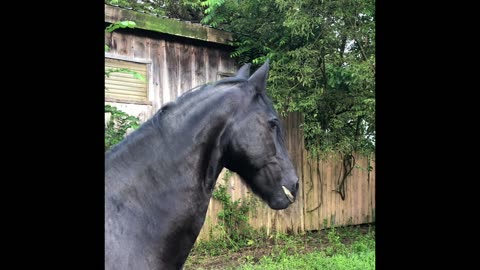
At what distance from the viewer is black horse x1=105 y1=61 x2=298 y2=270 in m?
1.63

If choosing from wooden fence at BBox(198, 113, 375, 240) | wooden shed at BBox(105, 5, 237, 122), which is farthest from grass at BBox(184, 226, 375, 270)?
wooden shed at BBox(105, 5, 237, 122)

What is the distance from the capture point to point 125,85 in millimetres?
5137

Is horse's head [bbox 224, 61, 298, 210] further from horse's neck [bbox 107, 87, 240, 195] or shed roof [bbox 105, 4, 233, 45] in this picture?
shed roof [bbox 105, 4, 233, 45]

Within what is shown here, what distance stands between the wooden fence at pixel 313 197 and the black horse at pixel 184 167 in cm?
408

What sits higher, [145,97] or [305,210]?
[145,97]

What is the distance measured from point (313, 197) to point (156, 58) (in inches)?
139

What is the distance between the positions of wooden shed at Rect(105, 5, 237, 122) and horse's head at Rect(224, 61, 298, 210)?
325 centimetres

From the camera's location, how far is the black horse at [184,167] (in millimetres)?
1635

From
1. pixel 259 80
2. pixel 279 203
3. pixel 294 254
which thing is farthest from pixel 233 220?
pixel 259 80

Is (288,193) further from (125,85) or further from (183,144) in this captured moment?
(125,85)

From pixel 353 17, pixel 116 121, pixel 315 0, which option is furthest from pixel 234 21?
pixel 116 121
